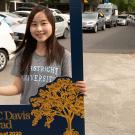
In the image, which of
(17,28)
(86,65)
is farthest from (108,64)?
(17,28)

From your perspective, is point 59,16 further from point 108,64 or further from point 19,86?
point 19,86


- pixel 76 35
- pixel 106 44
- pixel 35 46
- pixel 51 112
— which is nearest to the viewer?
pixel 76 35

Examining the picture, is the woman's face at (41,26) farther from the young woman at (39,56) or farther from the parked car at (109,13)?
the parked car at (109,13)

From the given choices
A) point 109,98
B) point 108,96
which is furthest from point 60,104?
point 108,96

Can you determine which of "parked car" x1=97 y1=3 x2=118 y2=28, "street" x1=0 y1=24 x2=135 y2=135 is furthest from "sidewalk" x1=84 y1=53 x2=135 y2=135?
"parked car" x1=97 y1=3 x2=118 y2=28

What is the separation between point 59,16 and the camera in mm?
20828

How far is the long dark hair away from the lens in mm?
2582

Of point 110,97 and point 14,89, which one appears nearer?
point 14,89

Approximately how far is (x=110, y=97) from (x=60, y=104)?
5170 mm

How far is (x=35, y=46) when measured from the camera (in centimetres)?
267

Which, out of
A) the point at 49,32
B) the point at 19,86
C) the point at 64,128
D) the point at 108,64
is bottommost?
the point at 108,64

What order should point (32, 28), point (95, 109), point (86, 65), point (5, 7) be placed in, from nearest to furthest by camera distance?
1. point (32, 28)
2. point (95, 109)
3. point (86, 65)
4. point (5, 7)

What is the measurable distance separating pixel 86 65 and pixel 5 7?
29023 mm

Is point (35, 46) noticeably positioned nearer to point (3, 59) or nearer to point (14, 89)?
point (14, 89)
